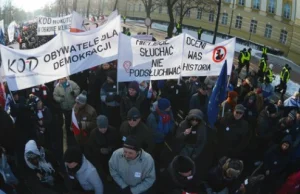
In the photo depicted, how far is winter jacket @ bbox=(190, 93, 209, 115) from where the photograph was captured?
696 centimetres

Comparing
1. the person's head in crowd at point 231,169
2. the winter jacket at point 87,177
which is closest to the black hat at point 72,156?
the winter jacket at point 87,177

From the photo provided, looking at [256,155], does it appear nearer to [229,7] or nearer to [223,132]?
[223,132]

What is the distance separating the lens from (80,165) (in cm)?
396

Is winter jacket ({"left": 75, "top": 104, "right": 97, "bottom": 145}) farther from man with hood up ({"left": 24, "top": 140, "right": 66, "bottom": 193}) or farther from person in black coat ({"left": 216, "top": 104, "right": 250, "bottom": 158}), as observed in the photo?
person in black coat ({"left": 216, "top": 104, "right": 250, "bottom": 158})

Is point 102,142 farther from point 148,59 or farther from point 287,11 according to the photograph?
point 287,11

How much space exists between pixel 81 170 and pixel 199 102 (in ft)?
12.0

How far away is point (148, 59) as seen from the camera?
691 centimetres

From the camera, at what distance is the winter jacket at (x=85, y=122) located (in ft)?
19.2

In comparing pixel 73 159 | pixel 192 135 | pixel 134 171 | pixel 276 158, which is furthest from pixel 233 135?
pixel 73 159

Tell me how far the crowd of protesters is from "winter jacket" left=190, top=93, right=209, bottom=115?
0.02 metres

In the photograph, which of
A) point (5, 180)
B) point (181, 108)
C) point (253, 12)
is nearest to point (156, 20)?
point (253, 12)

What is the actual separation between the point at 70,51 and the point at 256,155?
444 centimetres

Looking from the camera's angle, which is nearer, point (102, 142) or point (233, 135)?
point (102, 142)

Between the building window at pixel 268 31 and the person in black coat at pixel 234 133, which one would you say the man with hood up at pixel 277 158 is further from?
the building window at pixel 268 31
